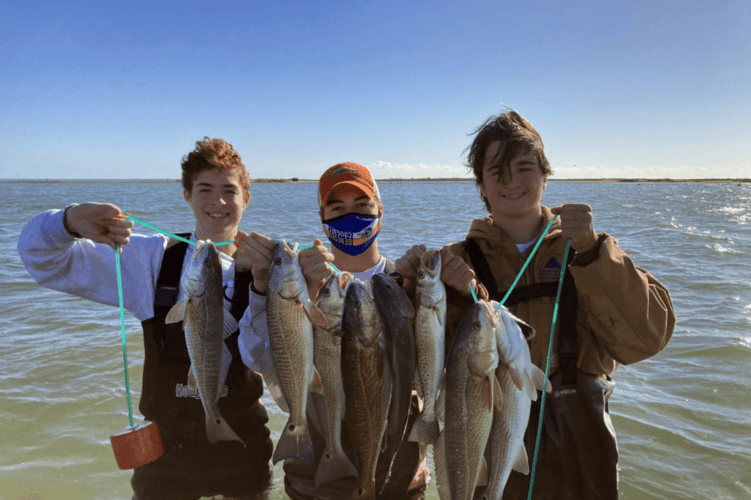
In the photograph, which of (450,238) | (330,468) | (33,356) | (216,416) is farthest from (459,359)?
(450,238)

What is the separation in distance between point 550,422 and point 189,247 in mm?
2997

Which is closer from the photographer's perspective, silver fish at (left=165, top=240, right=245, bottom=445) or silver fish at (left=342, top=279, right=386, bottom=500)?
silver fish at (left=342, top=279, right=386, bottom=500)

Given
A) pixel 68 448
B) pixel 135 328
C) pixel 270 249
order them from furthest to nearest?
pixel 135 328, pixel 68 448, pixel 270 249

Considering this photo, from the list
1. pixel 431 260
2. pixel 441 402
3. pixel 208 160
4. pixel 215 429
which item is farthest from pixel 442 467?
pixel 208 160

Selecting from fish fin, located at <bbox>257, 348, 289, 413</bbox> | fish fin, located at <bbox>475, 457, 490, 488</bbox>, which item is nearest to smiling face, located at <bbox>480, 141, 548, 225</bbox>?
fish fin, located at <bbox>475, 457, 490, 488</bbox>

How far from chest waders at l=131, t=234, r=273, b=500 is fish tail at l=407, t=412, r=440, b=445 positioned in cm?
157

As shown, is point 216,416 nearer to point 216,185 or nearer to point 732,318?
point 216,185

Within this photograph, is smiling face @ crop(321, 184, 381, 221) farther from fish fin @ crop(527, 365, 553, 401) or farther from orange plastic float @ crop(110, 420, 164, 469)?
orange plastic float @ crop(110, 420, 164, 469)

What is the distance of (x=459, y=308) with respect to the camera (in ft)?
10.6

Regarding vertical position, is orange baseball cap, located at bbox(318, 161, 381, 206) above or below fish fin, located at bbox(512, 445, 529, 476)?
above

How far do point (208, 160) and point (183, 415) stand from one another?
80.4 inches

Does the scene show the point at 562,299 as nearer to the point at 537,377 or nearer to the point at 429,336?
the point at 537,377

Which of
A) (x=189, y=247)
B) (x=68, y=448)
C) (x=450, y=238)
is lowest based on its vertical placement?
(x=68, y=448)

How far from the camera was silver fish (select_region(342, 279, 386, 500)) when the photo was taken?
2762 mm
